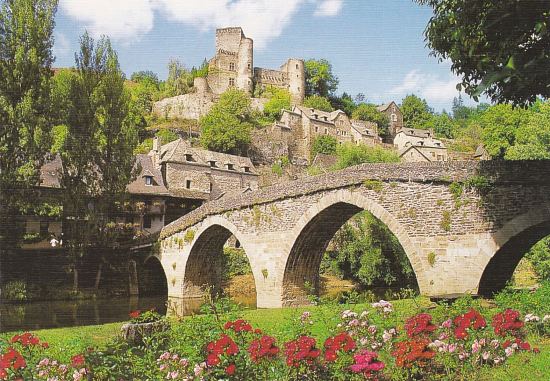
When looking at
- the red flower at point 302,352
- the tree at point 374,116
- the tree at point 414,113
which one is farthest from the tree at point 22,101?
the tree at point 414,113

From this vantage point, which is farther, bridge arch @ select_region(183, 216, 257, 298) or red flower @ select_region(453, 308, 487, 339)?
bridge arch @ select_region(183, 216, 257, 298)

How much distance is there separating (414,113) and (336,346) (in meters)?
92.7

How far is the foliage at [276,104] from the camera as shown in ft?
244

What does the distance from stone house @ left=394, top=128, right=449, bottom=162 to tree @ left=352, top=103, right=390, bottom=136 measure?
3777 mm

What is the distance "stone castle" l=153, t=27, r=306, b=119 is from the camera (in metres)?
79.8

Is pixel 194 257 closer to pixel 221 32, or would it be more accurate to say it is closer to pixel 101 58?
pixel 101 58

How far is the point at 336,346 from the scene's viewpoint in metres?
5.84

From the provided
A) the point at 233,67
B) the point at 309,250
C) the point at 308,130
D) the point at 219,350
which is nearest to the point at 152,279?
the point at 309,250

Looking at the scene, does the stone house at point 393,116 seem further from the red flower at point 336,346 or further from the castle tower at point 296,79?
the red flower at point 336,346

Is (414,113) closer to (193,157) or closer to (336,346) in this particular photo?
(193,157)

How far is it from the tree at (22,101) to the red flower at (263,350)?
876 inches

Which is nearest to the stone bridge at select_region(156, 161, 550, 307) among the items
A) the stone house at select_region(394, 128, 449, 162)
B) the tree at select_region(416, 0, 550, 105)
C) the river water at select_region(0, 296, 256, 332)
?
the river water at select_region(0, 296, 256, 332)

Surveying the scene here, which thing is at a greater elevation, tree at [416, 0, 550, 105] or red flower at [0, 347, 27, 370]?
tree at [416, 0, 550, 105]

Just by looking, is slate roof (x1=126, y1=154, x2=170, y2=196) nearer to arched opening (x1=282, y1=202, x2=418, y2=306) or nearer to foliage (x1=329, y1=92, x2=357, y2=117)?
arched opening (x1=282, y1=202, x2=418, y2=306)
